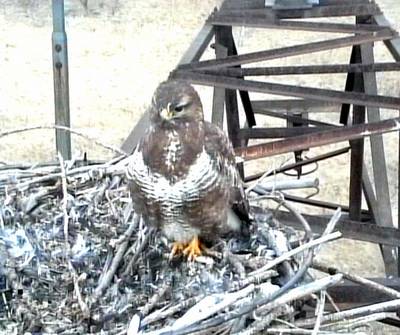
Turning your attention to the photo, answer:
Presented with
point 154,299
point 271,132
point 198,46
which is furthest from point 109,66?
point 154,299

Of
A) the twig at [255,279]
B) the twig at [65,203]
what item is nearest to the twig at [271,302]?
the twig at [255,279]

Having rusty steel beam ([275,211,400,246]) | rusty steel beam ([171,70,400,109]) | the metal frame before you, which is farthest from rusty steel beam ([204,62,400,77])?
rusty steel beam ([275,211,400,246])

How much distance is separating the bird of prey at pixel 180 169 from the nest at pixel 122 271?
0.21 ft

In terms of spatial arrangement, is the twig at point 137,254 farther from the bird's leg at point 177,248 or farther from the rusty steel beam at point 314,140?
the rusty steel beam at point 314,140

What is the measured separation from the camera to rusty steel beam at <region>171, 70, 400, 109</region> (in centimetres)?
170

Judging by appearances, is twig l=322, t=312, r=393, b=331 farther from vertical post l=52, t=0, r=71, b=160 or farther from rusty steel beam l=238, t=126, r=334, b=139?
rusty steel beam l=238, t=126, r=334, b=139

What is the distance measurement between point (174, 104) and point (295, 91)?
22.8 inches

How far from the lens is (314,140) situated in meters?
1.51

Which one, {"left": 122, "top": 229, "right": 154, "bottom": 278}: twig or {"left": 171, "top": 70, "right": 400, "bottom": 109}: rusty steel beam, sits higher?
{"left": 171, "top": 70, "right": 400, "bottom": 109}: rusty steel beam

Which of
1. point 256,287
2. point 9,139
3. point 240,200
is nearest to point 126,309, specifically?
point 256,287

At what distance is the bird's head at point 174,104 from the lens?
1.25 metres

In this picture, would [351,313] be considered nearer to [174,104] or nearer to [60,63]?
[174,104]

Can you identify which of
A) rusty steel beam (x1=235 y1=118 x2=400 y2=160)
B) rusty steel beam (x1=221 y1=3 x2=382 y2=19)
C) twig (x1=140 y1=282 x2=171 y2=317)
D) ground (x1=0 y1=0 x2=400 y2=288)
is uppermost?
rusty steel beam (x1=221 y1=3 x2=382 y2=19)

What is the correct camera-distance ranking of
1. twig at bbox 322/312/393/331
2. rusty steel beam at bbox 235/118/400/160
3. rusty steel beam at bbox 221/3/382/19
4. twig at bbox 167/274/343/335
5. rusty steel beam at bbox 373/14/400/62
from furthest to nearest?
1. rusty steel beam at bbox 221/3/382/19
2. rusty steel beam at bbox 373/14/400/62
3. rusty steel beam at bbox 235/118/400/160
4. twig at bbox 322/312/393/331
5. twig at bbox 167/274/343/335
